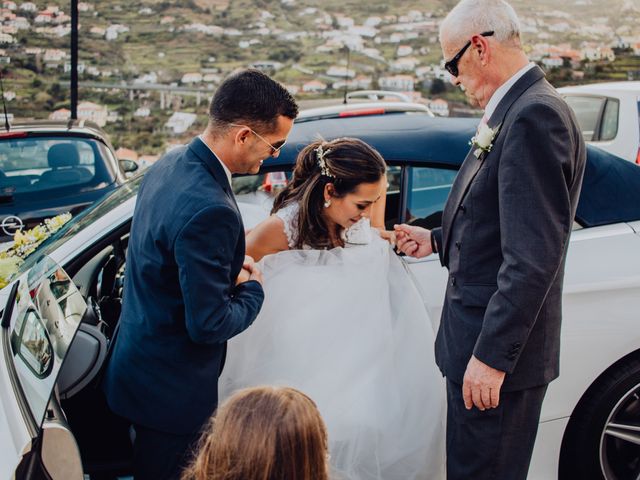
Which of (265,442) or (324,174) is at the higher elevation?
(324,174)

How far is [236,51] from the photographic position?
18.1 meters

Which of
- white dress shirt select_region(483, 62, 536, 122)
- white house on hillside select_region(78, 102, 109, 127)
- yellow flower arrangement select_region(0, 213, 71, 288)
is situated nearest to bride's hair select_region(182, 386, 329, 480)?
white dress shirt select_region(483, 62, 536, 122)

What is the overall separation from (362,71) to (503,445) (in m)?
17.4

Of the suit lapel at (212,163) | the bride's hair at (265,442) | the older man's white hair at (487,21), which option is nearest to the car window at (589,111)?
the older man's white hair at (487,21)

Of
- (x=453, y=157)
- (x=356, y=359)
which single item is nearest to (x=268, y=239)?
(x=356, y=359)

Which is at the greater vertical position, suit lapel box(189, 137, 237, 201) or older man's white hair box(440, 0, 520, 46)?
older man's white hair box(440, 0, 520, 46)

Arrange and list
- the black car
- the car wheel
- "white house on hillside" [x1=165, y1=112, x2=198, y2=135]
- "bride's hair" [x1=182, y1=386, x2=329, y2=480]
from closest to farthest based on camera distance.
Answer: "bride's hair" [x1=182, y1=386, x2=329, y2=480]
the car wheel
the black car
"white house on hillside" [x1=165, y1=112, x2=198, y2=135]

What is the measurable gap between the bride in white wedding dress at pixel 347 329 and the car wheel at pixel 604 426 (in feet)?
1.78

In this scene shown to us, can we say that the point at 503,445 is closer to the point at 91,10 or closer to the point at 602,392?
the point at 602,392

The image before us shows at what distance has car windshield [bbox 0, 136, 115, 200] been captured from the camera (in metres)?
5.71

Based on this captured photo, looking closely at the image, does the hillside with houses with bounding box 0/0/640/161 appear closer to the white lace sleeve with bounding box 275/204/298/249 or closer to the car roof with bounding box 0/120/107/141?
the car roof with bounding box 0/120/107/141

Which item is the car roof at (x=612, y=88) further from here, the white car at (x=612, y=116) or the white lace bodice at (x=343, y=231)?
the white lace bodice at (x=343, y=231)

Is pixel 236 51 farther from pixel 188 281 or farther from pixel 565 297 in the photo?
pixel 188 281

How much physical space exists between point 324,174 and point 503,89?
87 centimetres
